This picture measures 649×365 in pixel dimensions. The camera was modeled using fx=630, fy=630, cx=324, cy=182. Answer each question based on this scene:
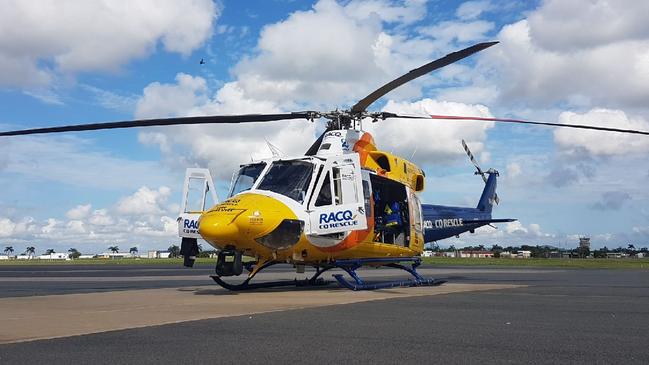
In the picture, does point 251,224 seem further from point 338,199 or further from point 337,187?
point 337,187

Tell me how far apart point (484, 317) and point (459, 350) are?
3.63 m

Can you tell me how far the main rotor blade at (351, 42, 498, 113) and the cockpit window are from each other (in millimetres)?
2579

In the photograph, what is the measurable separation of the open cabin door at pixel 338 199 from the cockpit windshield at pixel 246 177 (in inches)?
68.0

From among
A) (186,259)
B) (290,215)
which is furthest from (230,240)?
(186,259)

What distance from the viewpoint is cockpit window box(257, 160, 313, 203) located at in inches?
640

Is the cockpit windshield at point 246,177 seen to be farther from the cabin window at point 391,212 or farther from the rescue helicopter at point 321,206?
the cabin window at point 391,212

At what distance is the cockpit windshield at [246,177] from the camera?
55.9ft

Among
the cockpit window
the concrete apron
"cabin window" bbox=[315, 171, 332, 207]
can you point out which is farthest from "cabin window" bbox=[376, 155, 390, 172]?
the concrete apron

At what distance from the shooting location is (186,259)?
1744 centimetres

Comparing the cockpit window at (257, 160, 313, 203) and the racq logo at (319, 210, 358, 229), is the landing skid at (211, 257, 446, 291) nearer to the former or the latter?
the racq logo at (319, 210, 358, 229)

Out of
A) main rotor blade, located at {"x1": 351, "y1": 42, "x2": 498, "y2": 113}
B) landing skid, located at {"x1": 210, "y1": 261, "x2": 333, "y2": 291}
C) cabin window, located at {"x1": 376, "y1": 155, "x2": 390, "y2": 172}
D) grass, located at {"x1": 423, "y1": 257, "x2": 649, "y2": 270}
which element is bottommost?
landing skid, located at {"x1": 210, "y1": 261, "x2": 333, "y2": 291}

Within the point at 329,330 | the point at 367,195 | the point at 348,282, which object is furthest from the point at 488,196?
the point at 329,330

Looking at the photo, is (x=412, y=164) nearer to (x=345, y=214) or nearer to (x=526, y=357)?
(x=345, y=214)

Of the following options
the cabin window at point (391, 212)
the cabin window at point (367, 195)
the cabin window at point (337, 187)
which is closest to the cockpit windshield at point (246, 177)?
the cabin window at point (337, 187)
